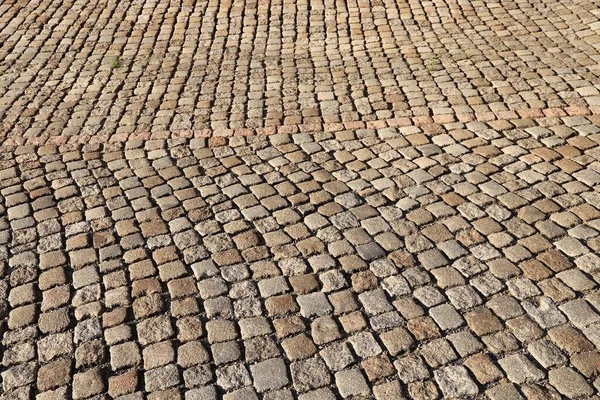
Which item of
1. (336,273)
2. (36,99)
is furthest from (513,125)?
(36,99)

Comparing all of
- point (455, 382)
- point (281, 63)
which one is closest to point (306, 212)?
point (455, 382)

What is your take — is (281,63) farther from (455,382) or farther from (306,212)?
(455,382)

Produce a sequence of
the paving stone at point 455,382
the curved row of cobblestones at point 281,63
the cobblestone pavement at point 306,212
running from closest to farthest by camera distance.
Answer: the paving stone at point 455,382, the cobblestone pavement at point 306,212, the curved row of cobblestones at point 281,63

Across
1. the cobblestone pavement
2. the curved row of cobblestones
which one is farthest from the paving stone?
the curved row of cobblestones

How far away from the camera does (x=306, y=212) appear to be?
5.11 meters

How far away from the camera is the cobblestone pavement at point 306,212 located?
12.4 ft

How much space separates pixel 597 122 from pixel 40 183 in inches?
184

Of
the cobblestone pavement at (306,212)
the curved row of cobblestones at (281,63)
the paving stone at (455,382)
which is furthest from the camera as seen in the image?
the curved row of cobblestones at (281,63)

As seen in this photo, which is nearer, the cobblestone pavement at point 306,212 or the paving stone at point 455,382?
the paving stone at point 455,382

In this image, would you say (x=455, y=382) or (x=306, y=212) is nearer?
(x=455, y=382)

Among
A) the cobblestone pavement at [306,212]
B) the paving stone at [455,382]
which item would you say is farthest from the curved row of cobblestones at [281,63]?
the paving stone at [455,382]

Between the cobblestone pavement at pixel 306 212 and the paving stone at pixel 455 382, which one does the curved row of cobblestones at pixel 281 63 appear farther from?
the paving stone at pixel 455 382

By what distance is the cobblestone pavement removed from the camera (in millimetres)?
3777

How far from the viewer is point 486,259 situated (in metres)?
4.47
